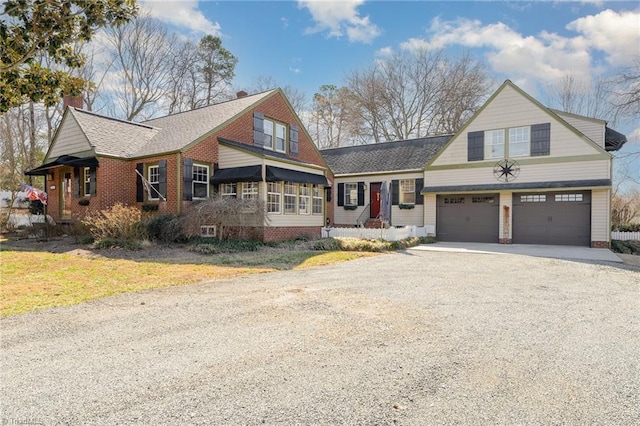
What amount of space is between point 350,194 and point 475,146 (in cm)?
750

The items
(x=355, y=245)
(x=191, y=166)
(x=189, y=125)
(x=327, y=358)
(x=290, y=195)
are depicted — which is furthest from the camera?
(x=189, y=125)

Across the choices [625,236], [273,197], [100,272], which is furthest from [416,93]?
[100,272]

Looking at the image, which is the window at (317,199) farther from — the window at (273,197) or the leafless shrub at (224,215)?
the leafless shrub at (224,215)

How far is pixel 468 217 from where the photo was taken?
18.2 m

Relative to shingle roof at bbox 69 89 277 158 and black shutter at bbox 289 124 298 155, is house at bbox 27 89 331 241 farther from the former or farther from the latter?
black shutter at bbox 289 124 298 155

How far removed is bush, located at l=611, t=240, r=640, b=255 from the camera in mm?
15070

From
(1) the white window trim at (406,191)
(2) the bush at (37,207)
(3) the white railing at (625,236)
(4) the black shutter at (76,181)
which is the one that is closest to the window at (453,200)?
(1) the white window trim at (406,191)

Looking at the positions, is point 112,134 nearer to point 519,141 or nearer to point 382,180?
point 382,180

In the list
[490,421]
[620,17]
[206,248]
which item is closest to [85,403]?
[490,421]

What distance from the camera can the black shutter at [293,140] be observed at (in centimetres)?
1909

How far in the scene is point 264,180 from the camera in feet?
46.2

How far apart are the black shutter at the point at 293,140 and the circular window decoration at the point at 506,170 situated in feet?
32.4

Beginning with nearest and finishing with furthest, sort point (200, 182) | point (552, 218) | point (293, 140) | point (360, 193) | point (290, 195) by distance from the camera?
point (200, 182) < point (290, 195) < point (552, 218) < point (293, 140) < point (360, 193)

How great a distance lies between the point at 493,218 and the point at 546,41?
9.03m
